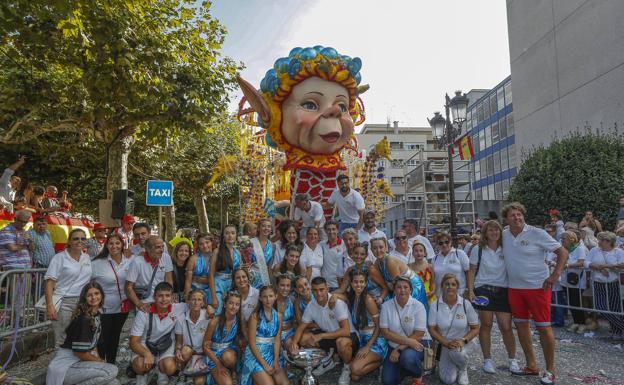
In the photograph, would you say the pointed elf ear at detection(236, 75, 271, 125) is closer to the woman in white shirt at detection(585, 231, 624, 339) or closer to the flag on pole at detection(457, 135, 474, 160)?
the flag on pole at detection(457, 135, 474, 160)

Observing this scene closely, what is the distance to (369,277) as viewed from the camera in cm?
516

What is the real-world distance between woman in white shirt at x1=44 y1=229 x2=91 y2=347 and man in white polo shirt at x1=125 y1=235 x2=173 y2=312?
0.45 m

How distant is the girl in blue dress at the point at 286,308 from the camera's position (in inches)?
195

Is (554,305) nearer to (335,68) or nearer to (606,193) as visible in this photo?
(335,68)

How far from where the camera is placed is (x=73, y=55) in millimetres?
7543

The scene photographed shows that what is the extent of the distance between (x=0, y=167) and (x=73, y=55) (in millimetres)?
9137

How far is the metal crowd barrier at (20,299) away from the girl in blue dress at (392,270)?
390 centimetres

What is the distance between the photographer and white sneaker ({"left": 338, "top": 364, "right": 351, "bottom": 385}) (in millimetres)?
4695

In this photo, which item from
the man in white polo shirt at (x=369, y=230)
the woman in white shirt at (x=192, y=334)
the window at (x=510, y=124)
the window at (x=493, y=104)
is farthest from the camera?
the window at (x=493, y=104)

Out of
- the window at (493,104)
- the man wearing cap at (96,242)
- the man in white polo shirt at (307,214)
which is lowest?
the man wearing cap at (96,242)

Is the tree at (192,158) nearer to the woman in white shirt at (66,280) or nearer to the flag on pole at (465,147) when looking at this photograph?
the flag on pole at (465,147)

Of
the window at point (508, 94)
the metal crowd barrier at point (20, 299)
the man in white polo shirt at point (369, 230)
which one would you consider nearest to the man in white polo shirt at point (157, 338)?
the metal crowd barrier at point (20, 299)

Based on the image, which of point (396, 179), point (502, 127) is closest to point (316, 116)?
point (502, 127)

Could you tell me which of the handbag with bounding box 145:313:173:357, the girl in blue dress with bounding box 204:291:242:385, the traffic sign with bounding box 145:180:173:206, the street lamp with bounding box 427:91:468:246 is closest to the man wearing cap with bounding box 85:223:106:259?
the traffic sign with bounding box 145:180:173:206
